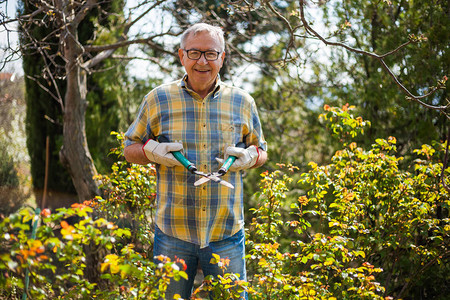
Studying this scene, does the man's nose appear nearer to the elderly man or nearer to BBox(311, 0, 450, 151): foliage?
the elderly man

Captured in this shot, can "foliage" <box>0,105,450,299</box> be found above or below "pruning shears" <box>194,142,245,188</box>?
below

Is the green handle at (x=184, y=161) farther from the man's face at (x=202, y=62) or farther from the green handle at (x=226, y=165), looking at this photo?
the man's face at (x=202, y=62)

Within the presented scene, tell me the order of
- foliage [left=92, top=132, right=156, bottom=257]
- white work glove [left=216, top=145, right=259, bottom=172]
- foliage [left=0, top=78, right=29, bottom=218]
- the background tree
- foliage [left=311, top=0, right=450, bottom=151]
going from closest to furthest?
white work glove [left=216, top=145, right=259, bottom=172] < foliage [left=92, top=132, right=156, bottom=257] < foliage [left=311, top=0, right=450, bottom=151] < the background tree < foliage [left=0, top=78, right=29, bottom=218]

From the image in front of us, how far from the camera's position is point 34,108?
655 cm

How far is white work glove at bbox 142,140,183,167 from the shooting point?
2.16 metres

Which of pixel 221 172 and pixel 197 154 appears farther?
pixel 197 154

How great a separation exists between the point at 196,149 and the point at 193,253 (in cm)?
48

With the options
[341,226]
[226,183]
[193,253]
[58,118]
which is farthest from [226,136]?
[58,118]

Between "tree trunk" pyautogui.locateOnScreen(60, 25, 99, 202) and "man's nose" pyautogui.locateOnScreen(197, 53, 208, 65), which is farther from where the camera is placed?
"tree trunk" pyautogui.locateOnScreen(60, 25, 99, 202)

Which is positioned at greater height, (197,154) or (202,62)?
(202,62)

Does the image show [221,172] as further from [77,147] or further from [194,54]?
[77,147]

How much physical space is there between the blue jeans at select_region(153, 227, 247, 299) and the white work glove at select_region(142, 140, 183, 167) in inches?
13.8

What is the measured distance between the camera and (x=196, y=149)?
229 centimetres

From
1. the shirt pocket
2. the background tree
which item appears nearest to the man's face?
the shirt pocket
